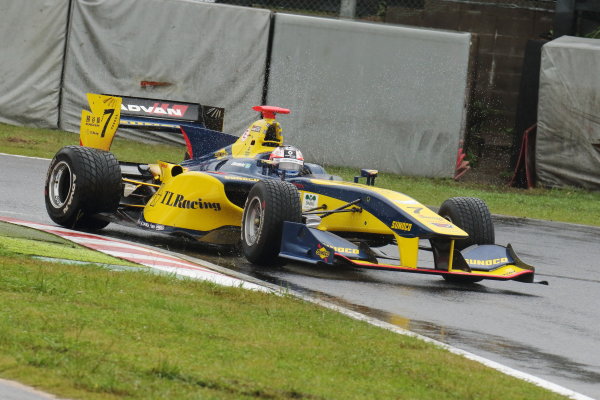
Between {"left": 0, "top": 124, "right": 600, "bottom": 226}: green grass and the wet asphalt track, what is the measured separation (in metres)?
3.64

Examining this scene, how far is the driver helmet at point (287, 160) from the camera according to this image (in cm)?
1098

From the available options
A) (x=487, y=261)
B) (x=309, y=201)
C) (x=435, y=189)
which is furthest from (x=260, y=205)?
(x=435, y=189)

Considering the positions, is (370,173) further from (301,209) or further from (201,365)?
(201,365)

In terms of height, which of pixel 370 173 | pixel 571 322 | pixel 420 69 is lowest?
pixel 571 322

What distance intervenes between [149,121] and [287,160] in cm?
204

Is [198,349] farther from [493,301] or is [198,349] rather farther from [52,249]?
[493,301]

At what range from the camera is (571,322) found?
891cm

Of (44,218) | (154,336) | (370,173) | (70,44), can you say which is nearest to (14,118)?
(70,44)

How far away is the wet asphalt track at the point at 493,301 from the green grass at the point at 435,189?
11.9 feet

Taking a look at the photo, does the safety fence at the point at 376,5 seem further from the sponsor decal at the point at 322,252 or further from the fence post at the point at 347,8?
the sponsor decal at the point at 322,252

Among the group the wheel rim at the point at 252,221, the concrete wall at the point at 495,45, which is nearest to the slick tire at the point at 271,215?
the wheel rim at the point at 252,221

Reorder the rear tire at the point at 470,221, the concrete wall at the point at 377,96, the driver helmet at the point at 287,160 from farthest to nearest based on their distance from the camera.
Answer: the concrete wall at the point at 377,96, the driver helmet at the point at 287,160, the rear tire at the point at 470,221

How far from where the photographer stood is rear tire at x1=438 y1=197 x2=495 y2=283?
10758 millimetres

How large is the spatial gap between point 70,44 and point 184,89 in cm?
209
